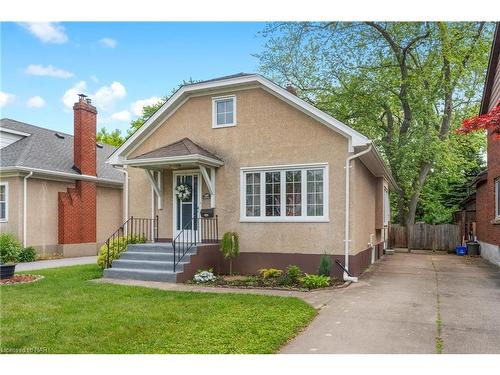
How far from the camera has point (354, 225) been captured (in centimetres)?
1009

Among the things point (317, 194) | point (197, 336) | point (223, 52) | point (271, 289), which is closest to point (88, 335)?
point (197, 336)

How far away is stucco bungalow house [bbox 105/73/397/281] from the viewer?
9961mm

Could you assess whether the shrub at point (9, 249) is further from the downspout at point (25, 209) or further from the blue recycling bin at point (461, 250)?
the blue recycling bin at point (461, 250)

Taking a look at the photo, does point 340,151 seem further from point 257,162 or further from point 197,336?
point 197,336

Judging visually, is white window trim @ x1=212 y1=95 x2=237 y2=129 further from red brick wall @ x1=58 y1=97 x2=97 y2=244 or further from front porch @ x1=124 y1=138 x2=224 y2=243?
red brick wall @ x1=58 y1=97 x2=97 y2=244

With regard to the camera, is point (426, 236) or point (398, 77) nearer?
point (426, 236)

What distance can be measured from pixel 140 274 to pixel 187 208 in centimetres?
250

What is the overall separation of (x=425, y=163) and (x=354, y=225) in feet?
43.6

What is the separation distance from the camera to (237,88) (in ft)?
36.1

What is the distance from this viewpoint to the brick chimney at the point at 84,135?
16328 mm

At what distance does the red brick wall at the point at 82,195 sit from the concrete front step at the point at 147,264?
251 inches

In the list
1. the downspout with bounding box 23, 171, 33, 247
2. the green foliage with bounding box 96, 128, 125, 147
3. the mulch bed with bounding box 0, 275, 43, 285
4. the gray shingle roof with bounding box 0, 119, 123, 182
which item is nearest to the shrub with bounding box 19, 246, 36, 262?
the downspout with bounding box 23, 171, 33, 247

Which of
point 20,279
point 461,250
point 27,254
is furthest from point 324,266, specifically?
point 461,250

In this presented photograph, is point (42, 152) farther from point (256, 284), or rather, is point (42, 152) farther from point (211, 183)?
point (256, 284)
